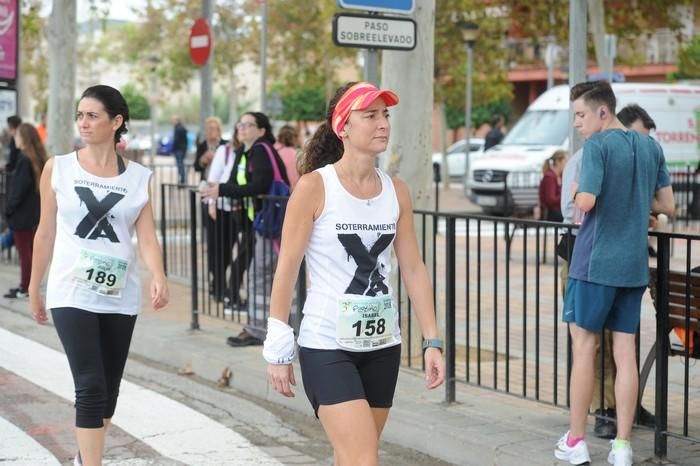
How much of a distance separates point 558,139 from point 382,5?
52.5ft

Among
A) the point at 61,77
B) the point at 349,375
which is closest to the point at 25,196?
the point at 61,77

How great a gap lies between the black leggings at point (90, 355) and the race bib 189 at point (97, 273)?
0.11m

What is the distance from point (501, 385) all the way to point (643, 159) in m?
2.51

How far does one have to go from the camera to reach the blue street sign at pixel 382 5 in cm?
757

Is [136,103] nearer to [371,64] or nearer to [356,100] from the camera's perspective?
[371,64]

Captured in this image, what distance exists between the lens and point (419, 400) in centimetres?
725

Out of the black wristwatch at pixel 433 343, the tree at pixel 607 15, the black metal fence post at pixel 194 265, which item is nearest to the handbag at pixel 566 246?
the black wristwatch at pixel 433 343

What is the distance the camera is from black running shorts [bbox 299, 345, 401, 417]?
429 centimetres

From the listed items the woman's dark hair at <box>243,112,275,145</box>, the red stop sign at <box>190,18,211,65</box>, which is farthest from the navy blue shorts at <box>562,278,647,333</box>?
the red stop sign at <box>190,18,211,65</box>

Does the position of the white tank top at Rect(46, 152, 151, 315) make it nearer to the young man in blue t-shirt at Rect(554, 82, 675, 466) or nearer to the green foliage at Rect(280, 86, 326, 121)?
the young man in blue t-shirt at Rect(554, 82, 675, 466)

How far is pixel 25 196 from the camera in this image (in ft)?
39.4

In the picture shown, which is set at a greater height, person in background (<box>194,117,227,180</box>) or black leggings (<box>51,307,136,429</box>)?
person in background (<box>194,117,227,180</box>)

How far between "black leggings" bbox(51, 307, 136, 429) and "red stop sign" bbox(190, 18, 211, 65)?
1149 centimetres

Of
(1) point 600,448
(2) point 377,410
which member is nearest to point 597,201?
(1) point 600,448
